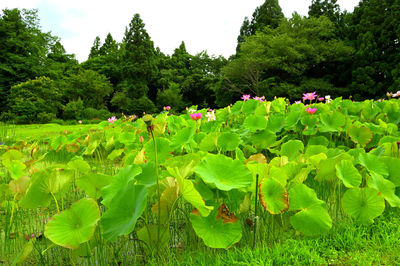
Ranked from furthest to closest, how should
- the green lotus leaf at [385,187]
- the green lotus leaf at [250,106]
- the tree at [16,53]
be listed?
the tree at [16,53] < the green lotus leaf at [250,106] < the green lotus leaf at [385,187]

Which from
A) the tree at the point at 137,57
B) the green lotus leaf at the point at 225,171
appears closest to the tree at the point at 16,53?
the tree at the point at 137,57

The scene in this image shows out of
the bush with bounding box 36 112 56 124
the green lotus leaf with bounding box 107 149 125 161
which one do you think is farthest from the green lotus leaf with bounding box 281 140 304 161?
the bush with bounding box 36 112 56 124

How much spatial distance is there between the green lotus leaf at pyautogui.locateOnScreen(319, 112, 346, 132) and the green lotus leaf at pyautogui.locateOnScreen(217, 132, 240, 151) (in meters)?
0.84

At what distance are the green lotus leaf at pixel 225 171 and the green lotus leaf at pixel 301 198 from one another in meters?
0.16

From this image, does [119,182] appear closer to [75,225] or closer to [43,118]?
[75,225]

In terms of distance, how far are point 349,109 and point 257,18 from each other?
17.3 metres

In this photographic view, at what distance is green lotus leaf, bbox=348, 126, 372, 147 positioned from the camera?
160cm

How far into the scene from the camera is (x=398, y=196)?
3.11 ft

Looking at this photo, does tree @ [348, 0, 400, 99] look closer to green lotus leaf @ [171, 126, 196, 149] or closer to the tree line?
the tree line

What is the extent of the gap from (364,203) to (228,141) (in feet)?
2.08

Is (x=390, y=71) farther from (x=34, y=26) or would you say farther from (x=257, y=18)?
(x=34, y=26)

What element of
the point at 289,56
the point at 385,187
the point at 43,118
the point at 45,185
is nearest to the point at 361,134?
the point at 385,187

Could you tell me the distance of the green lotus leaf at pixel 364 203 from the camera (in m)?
0.81

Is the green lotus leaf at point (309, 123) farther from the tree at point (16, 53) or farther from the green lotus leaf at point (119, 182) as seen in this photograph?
the tree at point (16, 53)
